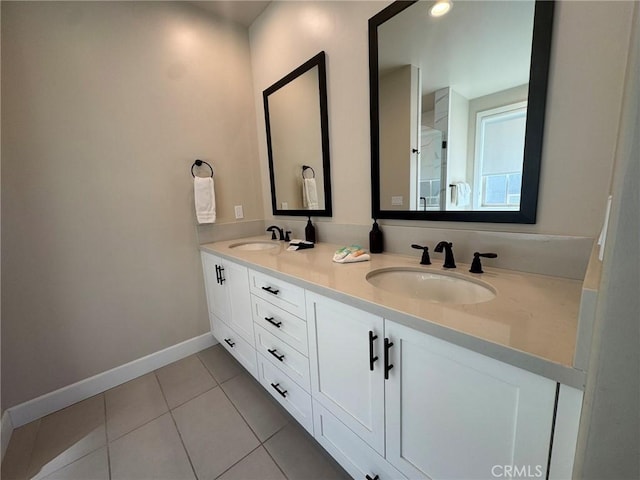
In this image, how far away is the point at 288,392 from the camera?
1.29 m

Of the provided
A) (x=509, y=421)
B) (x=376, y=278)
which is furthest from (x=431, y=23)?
(x=509, y=421)

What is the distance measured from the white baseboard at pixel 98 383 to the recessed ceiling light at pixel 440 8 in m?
2.47

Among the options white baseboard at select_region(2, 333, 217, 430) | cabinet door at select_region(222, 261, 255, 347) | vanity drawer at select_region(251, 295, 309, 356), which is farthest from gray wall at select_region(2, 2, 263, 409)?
vanity drawer at select_region(251, 295, 309, 356)

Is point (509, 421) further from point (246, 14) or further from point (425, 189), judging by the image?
point (246, 14)

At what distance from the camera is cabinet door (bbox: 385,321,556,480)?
21.4 inches

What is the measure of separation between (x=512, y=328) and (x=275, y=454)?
1220 millimetres

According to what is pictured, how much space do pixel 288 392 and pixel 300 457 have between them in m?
0.27

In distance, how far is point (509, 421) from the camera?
57 cm

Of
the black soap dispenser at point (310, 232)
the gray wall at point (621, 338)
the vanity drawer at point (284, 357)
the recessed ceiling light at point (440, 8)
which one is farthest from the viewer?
the black soap dispenser at point (310, 232)

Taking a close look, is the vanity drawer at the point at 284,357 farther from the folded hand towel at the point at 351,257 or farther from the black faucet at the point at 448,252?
the black faucet at the point at 448,252

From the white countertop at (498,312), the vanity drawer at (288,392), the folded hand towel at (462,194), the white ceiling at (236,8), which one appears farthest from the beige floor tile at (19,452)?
the white ceiling at (236,8)

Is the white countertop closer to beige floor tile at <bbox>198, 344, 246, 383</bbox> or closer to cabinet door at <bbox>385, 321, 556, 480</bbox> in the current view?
cabinet door at <bbox>385, 321, 556, 480</bbox>

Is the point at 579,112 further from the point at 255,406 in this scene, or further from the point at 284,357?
the point at 255,406

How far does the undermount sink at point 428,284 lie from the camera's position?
0.97 meters
